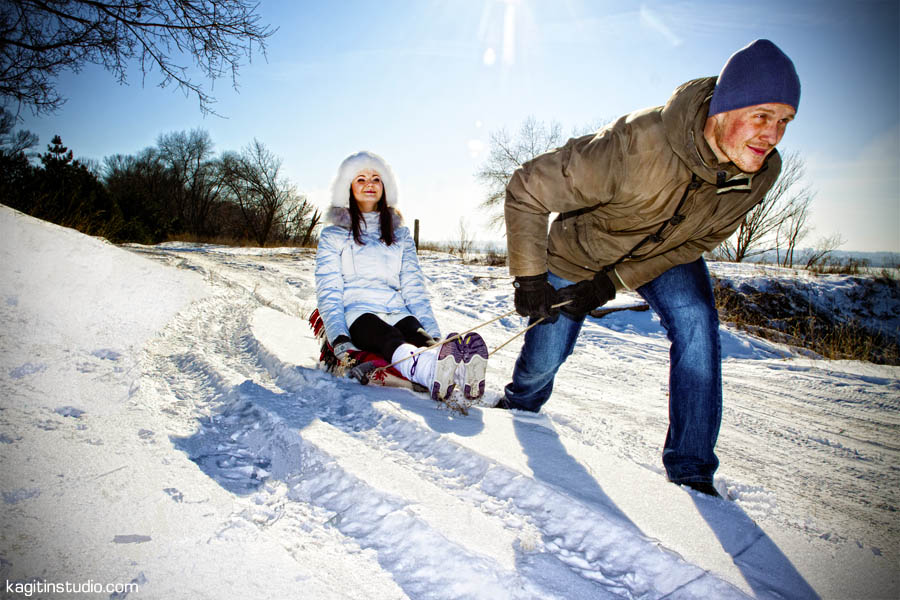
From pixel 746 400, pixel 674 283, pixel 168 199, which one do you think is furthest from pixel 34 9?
pixel 168 199

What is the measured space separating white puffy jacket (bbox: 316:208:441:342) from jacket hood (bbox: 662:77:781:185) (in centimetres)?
Result: 184

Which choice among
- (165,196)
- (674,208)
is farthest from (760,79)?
(165,196)

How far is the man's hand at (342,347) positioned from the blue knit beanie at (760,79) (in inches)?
87.2

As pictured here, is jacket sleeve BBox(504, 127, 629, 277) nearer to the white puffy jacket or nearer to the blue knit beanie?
the blue knit beanie

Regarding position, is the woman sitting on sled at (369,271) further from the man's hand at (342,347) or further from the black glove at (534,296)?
the black glove at (534,296)

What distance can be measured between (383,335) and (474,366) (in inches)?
28.1

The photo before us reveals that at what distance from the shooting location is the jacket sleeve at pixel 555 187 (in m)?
1.65

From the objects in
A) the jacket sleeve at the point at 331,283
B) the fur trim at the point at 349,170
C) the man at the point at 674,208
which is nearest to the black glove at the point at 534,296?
the man at the point at 674,208

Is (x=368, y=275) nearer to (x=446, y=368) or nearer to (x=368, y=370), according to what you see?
(x=368, y=370)

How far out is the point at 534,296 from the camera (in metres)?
1.98

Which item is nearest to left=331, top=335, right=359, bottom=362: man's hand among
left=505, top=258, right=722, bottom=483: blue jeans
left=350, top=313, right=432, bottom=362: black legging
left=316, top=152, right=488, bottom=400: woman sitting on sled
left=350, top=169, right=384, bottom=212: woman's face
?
left=316, top=152, right=488, bottom=400: woman sitting on sled

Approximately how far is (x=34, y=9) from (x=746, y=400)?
9403 millimetres

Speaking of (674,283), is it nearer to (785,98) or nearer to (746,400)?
(785,98)

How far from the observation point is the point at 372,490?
1.46 meters
